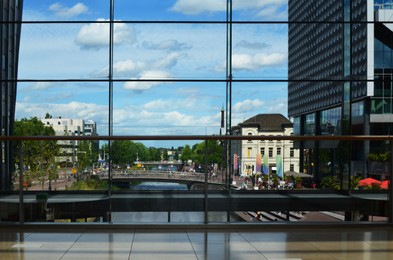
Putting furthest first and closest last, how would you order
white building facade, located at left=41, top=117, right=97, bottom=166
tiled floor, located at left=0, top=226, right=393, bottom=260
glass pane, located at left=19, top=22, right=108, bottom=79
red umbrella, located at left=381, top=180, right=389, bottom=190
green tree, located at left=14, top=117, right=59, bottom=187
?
glass pane, located at left=19, top=22, right=108, bottom=79, white building facade, located at left=41, top=117, right=97, bottom=166, red umbrella, located at left=381, top=180, right=389, bottom=190, green tree, located at left=14, top=117, right=59, bottom=187, tiled floor, located at left=0, top=226, right=393, bottom=260

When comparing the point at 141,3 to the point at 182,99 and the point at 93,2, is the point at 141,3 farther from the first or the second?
the point at 182,99

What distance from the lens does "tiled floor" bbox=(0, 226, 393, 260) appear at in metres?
4.24

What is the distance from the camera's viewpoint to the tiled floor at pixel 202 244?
4.24 meters

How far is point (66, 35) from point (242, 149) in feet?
27.6

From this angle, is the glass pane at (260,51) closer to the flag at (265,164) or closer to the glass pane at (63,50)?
the glass pane at (63,50)

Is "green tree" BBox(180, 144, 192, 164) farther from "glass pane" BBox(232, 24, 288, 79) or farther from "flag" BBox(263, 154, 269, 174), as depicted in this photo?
"glass pane" BBox(232, 24, 288, 79)

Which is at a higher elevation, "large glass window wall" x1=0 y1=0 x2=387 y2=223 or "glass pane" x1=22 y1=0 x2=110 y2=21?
"glass pane" x1=22 y1=0 x2=110 y2=21

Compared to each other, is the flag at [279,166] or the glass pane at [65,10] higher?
the glass pane at [65,10]

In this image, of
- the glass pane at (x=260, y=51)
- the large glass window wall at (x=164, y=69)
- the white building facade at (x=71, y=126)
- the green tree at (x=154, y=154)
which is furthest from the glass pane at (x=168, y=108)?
the green tree at (x=154, y=154)

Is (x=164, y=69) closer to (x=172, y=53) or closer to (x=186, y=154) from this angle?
(x=172, y=53)

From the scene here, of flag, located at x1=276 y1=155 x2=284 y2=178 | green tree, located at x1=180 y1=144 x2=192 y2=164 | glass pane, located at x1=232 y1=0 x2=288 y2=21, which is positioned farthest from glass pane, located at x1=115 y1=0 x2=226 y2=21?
flag, located at x1=276 y1=155 x2=284 y2=178

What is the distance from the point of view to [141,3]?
44.3ft

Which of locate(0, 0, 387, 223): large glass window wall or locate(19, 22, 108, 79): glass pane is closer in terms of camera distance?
locate(0, 0, 387, 223): large glass window wall

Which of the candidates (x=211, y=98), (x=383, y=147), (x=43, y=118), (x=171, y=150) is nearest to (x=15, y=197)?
(x=171, y=150)
